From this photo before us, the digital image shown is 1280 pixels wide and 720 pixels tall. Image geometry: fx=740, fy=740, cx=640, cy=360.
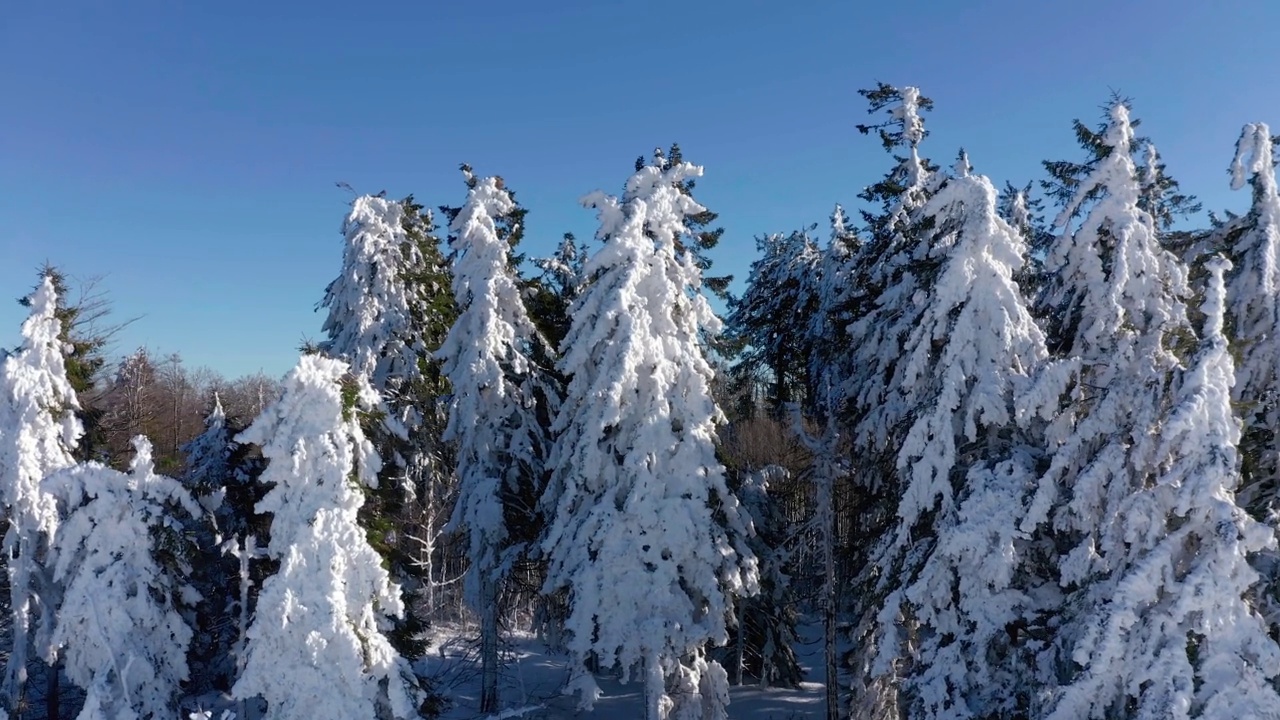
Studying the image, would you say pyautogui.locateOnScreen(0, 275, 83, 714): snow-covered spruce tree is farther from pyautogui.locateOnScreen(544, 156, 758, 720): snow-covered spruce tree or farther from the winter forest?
pyautogui.locateOnScreen(544, 156, 758, 720): snow-covered spruce tree

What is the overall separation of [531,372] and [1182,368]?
14532 mm

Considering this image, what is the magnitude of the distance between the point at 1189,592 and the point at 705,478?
866 cm

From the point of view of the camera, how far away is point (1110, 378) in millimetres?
11070

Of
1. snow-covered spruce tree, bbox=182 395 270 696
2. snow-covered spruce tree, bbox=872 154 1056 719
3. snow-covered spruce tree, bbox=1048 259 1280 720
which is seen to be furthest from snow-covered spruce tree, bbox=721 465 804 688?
snow-covered spruce tree, bbox=182 395 270 696

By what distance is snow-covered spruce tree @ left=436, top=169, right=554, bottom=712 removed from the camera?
18.7 meters

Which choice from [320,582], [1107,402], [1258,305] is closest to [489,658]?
[320,582]

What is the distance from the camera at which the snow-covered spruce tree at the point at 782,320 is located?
3105 centimetres

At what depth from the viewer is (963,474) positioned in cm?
1288

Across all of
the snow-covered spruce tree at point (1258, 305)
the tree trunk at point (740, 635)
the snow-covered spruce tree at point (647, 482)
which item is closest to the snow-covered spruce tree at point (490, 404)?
the snow-covered spruce tree at point (647, 482)

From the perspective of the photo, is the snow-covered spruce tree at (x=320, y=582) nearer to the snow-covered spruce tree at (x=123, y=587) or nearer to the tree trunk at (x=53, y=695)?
the snow-covered spruce tree at (x=123, y=587)

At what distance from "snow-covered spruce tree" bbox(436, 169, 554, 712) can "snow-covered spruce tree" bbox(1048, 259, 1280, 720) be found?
1300 cm

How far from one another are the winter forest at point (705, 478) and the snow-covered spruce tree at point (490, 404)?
0.29ft

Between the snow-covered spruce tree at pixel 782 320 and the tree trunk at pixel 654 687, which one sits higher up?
the snow-covered spruce tree at pixel 782 320

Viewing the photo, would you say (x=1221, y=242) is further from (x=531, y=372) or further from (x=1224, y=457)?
(x=531, y=372)
